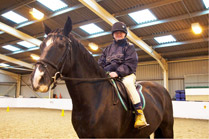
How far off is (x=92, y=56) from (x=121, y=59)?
1.58ft

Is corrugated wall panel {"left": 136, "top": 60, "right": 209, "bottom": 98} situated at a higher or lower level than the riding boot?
higher

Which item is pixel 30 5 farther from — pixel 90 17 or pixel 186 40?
pixel 186 40

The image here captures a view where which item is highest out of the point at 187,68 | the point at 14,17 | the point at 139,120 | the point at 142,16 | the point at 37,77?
the point at 14,17

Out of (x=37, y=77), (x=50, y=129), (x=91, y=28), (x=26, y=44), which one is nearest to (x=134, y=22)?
(x=91, y=28)

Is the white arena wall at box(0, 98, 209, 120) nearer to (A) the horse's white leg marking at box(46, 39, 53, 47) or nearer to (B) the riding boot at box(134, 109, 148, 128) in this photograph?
(B) the riding boot at box(134, 109, 148, 128)

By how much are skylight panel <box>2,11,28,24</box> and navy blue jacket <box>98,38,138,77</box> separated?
10.8m

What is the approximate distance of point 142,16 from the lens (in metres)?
10.4

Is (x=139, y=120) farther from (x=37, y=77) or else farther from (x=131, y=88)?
(x=37, y=77)

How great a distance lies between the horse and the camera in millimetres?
1666

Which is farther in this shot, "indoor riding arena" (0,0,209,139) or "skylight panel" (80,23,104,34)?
"skylight panel" (80,23,104,34)

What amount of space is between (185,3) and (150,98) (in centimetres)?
763

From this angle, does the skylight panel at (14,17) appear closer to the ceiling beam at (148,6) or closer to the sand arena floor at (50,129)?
the ceiling beam at (148,6)

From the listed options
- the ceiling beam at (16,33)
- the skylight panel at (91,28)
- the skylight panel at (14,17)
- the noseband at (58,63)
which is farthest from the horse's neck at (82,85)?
the ceiling beam at (16,33)

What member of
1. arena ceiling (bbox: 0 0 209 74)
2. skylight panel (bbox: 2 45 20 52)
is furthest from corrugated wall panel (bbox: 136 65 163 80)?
skylight panel (bbox: 2 45 20 52)
